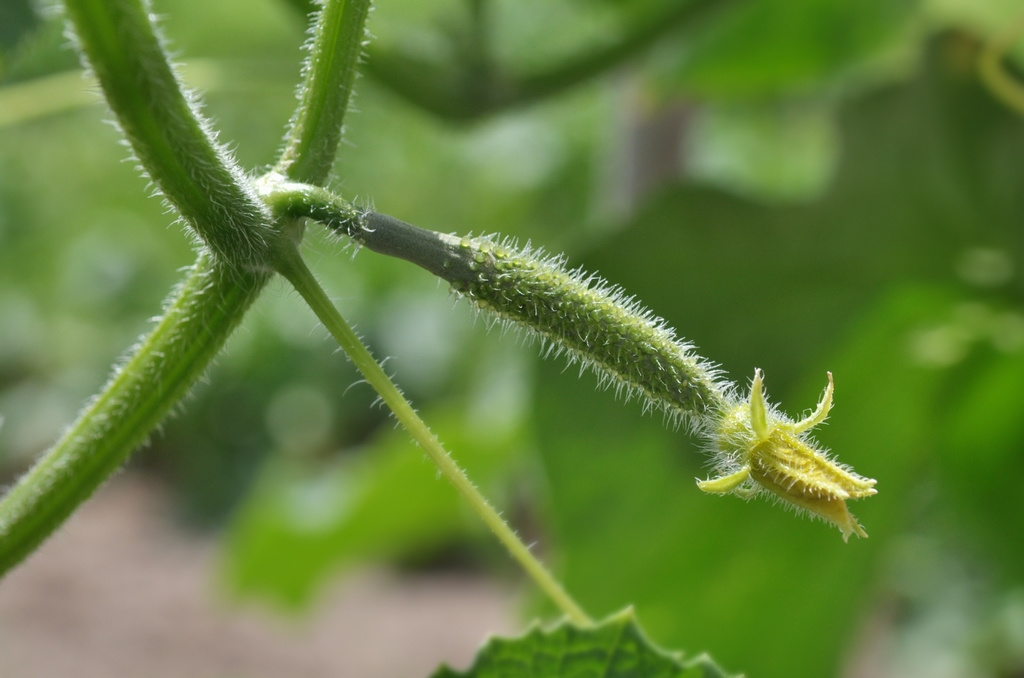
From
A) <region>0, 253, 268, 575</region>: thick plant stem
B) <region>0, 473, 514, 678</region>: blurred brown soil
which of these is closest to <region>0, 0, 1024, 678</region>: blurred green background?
<region>0, 253, 268, 575</region>: thick plant stem

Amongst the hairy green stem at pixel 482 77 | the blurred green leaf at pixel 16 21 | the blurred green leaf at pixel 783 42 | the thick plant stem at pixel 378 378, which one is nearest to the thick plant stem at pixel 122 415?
the thick plant stem at pixel 378 378

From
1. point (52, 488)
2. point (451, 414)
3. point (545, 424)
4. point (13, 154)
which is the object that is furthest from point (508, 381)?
point (13, 154)

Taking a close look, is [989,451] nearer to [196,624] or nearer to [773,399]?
[773,399]

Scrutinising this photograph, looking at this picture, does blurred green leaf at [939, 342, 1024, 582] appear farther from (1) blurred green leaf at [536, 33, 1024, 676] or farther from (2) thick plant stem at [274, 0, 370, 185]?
(2) thick plant stem at [274, 0, 370, 185]

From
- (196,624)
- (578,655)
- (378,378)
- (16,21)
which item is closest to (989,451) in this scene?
(578,655)

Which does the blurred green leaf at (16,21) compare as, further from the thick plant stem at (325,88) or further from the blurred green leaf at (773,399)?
the blurred green leaf at (773,399)
